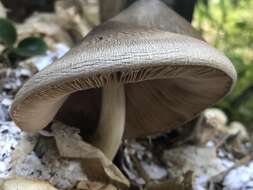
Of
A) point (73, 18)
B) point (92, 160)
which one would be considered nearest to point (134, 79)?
point (92, 160)

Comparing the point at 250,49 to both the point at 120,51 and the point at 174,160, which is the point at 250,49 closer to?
the point at 174,160

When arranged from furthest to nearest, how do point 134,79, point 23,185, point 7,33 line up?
1. point 7,33
2. point 134,79
3. point 23,185

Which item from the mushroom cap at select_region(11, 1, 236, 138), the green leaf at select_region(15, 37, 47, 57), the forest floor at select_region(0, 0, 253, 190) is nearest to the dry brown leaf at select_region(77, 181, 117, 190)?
the forest floor at select_region(0, 0, 253, 190)

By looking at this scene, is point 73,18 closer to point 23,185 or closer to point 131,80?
point 131,80

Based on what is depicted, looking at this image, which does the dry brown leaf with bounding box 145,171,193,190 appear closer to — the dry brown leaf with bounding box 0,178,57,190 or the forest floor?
the forest floor

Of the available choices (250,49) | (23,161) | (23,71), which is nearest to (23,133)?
(23,161)
